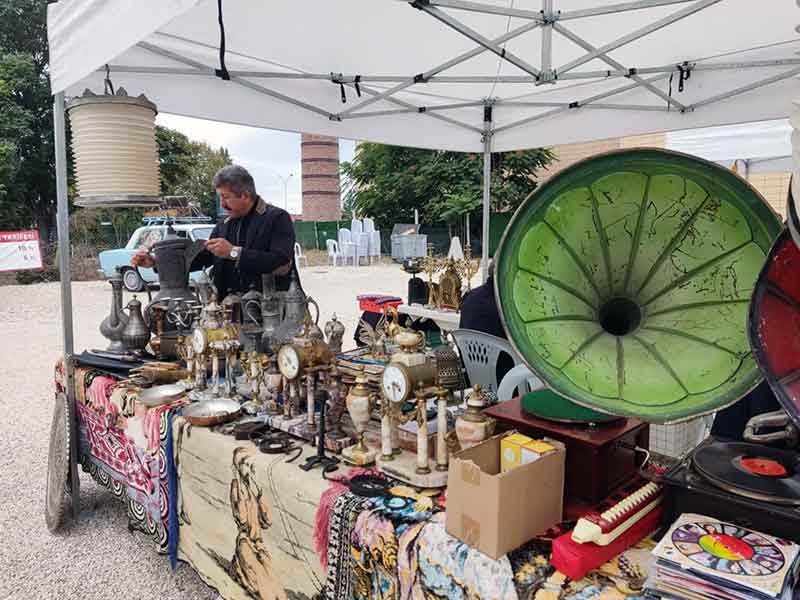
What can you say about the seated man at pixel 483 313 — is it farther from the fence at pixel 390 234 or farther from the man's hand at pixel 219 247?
the fence at pixel 390 234

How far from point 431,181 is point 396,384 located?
56.1ft

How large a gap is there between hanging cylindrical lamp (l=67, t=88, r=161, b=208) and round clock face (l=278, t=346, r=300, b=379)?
0.88 meters

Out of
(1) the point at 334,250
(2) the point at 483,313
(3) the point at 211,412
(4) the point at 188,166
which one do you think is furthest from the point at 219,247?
(4) the point at 188,166

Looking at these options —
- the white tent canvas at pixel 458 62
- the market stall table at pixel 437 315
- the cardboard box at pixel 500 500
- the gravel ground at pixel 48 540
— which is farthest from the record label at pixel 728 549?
the market stall table at pixel 437 315

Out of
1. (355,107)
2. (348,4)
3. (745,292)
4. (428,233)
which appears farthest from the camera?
(428,233)

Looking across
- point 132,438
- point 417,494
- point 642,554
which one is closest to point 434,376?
point 417,494

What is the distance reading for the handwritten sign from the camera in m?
11.9

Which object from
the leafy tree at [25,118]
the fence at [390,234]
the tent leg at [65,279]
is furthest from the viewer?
the fence at [390,234]

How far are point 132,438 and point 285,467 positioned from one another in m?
0.94

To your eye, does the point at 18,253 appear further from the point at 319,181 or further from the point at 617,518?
the point at 319,181

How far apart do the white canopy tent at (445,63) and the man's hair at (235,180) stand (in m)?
0.43

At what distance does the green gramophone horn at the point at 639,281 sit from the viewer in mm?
1062

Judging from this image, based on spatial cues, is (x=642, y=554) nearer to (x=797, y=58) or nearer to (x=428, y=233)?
(x=797, y=58)

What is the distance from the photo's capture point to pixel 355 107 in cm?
371
